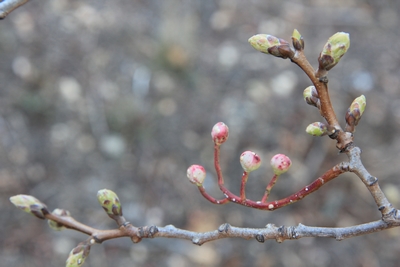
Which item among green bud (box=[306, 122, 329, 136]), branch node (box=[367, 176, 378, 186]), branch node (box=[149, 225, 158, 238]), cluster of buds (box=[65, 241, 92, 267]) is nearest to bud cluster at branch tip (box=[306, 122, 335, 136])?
green bud (box=[306, 122, 329, 136])

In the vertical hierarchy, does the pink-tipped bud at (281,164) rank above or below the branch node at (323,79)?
Answer: below

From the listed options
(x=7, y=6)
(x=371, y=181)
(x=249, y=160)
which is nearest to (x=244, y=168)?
(x=249, y=160)

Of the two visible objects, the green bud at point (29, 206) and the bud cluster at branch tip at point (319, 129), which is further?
the green bud at point (29, 206)

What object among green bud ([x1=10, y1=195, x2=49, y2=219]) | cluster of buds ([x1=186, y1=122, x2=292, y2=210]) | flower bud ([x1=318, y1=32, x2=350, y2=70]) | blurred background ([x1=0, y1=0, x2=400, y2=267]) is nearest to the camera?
flower bud ([x1=318, y1=32, x2=350, y2=70])

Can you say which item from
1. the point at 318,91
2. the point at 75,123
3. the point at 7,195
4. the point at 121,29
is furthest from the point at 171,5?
the point at 318,91

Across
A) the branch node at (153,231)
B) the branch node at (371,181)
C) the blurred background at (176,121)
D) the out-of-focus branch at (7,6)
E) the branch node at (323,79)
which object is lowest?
the branch node at (371,181)

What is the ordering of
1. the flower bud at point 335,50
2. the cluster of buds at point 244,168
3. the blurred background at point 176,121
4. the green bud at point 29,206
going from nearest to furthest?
the flower bud at point 335,50 < the cluster of buds at point 244,168 < the green bud at point 29,206 < the blurred background at point 176,121

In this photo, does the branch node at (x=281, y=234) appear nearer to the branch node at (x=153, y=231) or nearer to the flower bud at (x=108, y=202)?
the branch node at (x=153, y=231)

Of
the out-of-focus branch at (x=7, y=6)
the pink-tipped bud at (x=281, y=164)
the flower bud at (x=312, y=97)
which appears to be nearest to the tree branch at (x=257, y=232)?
the pink-tipped bud at (x=281, y=164)

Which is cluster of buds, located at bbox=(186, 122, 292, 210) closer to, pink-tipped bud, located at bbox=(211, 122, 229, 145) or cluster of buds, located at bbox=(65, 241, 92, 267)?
pink-tipped bud, located at bbox=(211, 122, 229, 145)
